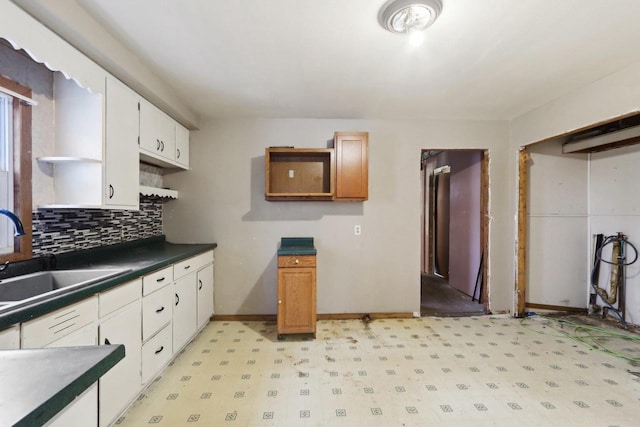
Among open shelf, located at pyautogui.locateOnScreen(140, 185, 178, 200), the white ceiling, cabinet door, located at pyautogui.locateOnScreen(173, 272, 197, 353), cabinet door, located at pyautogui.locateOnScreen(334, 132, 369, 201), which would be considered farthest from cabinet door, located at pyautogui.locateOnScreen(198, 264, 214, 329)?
the white ceiling

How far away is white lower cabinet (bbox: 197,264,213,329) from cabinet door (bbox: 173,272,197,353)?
0.38 ft

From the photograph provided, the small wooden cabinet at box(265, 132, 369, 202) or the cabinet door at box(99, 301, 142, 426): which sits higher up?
the small wooden cabinet at box(265, 132, 369, 202)

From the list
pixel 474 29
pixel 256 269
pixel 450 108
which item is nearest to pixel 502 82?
pixel 450 108

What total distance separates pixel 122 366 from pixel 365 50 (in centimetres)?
255

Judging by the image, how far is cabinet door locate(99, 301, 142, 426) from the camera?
4.89 ft

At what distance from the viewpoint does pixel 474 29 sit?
1.65 metres

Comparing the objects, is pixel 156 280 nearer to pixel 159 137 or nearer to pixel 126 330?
pixel 126 330

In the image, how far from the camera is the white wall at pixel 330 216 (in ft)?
10.4

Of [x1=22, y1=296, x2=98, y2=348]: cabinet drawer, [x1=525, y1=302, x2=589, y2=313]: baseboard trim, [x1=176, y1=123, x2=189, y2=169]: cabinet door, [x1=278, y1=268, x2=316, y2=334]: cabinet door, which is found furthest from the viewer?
[x1=525, y1=302, x2=589, y2=313]: baseboard trim

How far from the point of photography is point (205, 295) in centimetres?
288

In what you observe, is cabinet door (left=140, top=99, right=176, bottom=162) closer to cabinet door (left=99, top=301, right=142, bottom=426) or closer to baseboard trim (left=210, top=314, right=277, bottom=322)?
cabinet door (left=99, top=301, right=142, bottom=426)

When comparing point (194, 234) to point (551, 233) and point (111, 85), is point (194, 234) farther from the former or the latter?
point (551, 233)

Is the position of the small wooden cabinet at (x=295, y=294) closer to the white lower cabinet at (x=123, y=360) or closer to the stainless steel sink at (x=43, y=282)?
the white lower cabinet at (x=123, y=360)

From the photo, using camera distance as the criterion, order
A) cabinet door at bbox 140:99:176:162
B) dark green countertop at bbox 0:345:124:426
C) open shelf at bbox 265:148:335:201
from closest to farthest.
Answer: dark green countertop at bbox 0:345:124:426 < cabinet door at bbox 140:99:176:162 < open shelf at bbox 265:148:335:201
